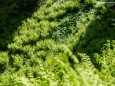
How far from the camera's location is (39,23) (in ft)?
29.7

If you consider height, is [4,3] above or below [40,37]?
above

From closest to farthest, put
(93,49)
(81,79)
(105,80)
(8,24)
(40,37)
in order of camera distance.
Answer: (81,79), (105,80), (93,49), (40,37), (8,24)

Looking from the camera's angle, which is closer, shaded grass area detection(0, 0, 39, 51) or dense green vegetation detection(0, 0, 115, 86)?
dense green vegetation detection(0, 0, 115, 86)

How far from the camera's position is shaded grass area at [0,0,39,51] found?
A: 898 cm

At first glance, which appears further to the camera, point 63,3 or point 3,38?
point 63,3

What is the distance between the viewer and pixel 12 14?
32.1ft

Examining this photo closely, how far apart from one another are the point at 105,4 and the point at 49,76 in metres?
7.32

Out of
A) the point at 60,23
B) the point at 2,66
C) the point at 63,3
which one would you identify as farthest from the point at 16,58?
the point at 63,3

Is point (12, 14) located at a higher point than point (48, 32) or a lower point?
higher

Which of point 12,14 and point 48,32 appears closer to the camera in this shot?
point 48,32

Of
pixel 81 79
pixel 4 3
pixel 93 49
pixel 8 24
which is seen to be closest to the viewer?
pixel 81 79

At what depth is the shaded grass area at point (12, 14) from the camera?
8980 millimetres

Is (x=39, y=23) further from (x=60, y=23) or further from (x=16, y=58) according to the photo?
(x=16, y=58)

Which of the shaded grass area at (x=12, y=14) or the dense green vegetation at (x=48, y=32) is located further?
the shaded grass area at (x=12, y=14)
